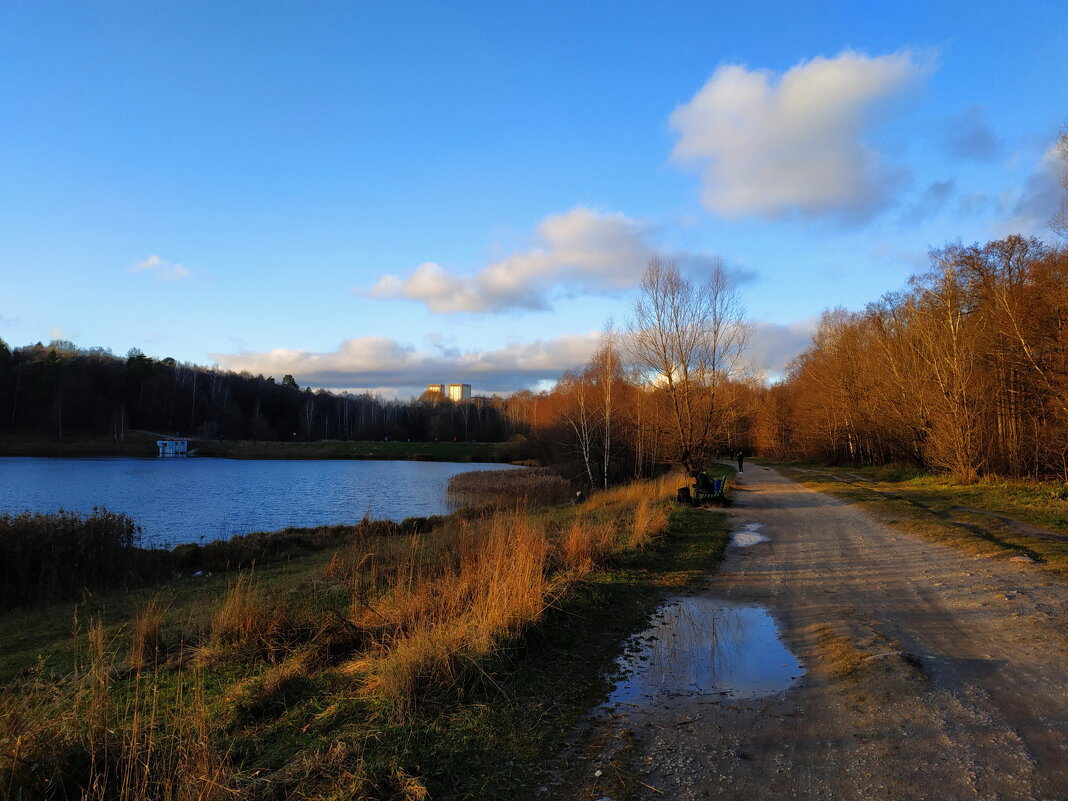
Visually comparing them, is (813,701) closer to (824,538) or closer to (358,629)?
(358,629)

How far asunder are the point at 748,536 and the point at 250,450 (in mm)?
82530

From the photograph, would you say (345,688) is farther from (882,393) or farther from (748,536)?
(882,393)

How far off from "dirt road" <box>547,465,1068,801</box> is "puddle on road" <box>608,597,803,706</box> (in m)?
0.17

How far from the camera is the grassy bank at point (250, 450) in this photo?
73875 mm

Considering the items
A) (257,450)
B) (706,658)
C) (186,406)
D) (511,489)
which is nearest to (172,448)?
(257,450)

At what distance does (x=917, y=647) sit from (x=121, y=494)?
36142 mm

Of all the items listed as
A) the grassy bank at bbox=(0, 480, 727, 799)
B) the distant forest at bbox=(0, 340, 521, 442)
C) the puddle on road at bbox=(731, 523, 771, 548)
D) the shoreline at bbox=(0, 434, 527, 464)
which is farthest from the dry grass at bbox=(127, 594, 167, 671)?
the distant forest at bbox=(0, 340, 521, 442)

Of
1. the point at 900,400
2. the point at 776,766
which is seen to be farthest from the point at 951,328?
the point at 776,766

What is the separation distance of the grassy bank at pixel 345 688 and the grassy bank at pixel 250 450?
215 ft

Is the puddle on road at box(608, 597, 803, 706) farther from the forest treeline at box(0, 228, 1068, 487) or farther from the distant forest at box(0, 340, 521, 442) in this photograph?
the distant forest at box(0, 340, 521, 442)

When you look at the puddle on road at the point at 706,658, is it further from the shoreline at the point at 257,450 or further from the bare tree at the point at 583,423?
the shoreline at the point at 257,450

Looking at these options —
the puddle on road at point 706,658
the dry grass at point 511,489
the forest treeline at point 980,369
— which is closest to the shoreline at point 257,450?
the dry grass at point 511,489

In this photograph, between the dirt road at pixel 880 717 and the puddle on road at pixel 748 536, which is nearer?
the dirt road at pixel 880 717

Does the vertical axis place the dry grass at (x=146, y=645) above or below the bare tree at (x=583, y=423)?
below
